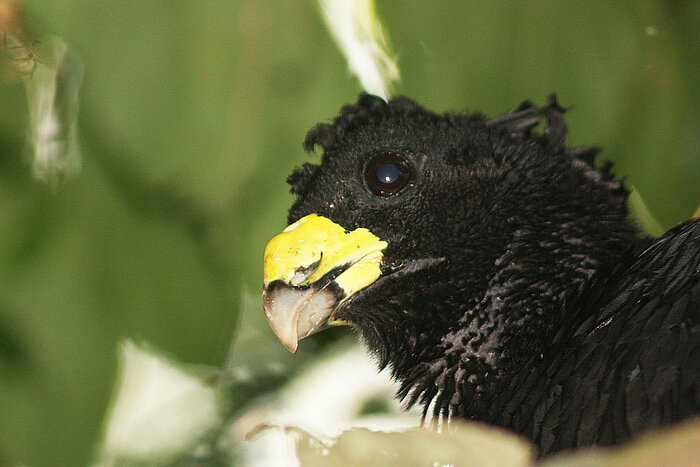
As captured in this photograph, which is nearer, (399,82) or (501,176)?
(501,176)

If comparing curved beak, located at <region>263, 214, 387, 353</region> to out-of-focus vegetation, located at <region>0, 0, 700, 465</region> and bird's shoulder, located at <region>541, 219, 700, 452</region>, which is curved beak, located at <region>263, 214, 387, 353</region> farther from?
out-of-focus vegetation, located at <region>0, 0, 700, 465</region>

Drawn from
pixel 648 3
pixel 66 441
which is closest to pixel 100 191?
pixel 66 441

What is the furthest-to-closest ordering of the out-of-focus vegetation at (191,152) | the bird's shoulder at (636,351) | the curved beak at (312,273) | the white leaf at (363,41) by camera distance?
the white leaf at (363,41) → the out-of-focus vegetation at (191,152) → the curved beak at (312,273) → the bird's shoulder at (636,351)

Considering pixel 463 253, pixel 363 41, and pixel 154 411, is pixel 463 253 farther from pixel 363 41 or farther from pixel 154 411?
pixel 154 411

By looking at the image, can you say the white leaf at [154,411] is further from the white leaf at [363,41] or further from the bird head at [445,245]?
the white leaf at [363,41]

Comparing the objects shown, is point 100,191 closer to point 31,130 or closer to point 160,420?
point 31,130

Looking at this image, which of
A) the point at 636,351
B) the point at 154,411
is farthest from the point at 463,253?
the point at 154,411

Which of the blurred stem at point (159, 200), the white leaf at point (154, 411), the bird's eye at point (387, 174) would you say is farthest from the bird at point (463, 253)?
the white leaf at point (154, 411)

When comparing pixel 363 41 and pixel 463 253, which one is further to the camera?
pixel 363 41
